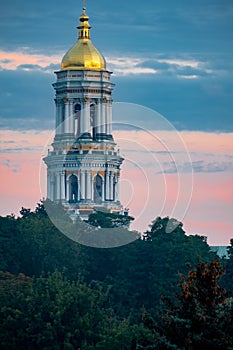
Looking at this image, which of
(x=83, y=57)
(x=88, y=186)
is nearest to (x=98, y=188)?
(x=88, y=186)

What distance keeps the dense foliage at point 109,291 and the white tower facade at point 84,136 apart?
1390cm

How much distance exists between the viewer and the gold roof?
14888 cm

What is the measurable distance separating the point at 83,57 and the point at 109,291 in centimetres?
4034

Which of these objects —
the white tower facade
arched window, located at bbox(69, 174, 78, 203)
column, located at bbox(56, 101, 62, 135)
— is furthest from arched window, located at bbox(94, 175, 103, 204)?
column, located at bbox(56, 101, 62, 135)

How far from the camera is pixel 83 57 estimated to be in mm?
149500

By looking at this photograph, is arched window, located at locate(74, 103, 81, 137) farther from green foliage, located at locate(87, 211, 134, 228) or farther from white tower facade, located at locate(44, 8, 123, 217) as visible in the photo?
green foliage, located at locate(87, 211, 134, 228)

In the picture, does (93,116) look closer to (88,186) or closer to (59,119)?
(59,119)

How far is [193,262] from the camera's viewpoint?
4498 inches

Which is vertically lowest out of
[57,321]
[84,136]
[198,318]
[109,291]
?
[198,318]

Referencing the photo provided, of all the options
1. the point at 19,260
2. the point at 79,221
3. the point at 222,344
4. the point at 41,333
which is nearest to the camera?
the point at 222,344

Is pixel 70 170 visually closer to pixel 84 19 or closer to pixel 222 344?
pixel 84 19

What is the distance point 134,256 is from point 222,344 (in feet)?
183

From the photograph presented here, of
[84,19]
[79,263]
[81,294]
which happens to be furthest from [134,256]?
[84,19]

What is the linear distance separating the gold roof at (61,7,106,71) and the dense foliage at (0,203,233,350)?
60.1ft
